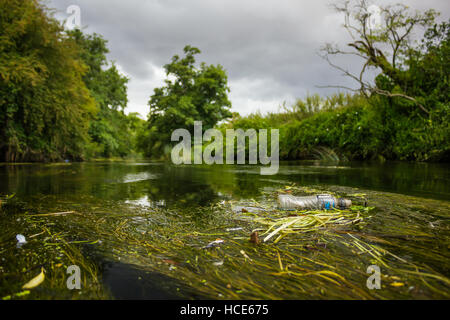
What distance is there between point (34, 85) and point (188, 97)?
15.0m

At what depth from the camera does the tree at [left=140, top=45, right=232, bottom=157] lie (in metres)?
21.9

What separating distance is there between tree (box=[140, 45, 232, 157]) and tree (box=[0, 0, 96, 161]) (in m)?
12.4

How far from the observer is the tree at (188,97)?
2194cm

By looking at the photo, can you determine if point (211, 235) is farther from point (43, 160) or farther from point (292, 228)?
point (43, 160)

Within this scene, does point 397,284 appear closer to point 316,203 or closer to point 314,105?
point 316,203

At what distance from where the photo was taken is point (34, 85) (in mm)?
7074

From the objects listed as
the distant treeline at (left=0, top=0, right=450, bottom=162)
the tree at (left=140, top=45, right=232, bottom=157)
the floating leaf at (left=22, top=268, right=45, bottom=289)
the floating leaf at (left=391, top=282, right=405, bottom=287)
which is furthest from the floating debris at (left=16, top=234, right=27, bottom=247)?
the tree at (left=140, top=45, right=232, bottom=157)

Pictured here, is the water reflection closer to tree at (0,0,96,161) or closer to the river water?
the river water

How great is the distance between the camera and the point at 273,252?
971 mm

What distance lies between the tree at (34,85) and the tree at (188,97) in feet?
40.5

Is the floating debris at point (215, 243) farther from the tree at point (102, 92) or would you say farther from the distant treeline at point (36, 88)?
the tree at point (102, 92)

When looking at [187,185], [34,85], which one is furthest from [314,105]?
[34,85]

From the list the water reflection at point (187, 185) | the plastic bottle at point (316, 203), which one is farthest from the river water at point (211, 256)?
the water reflection at point (187, 185)
